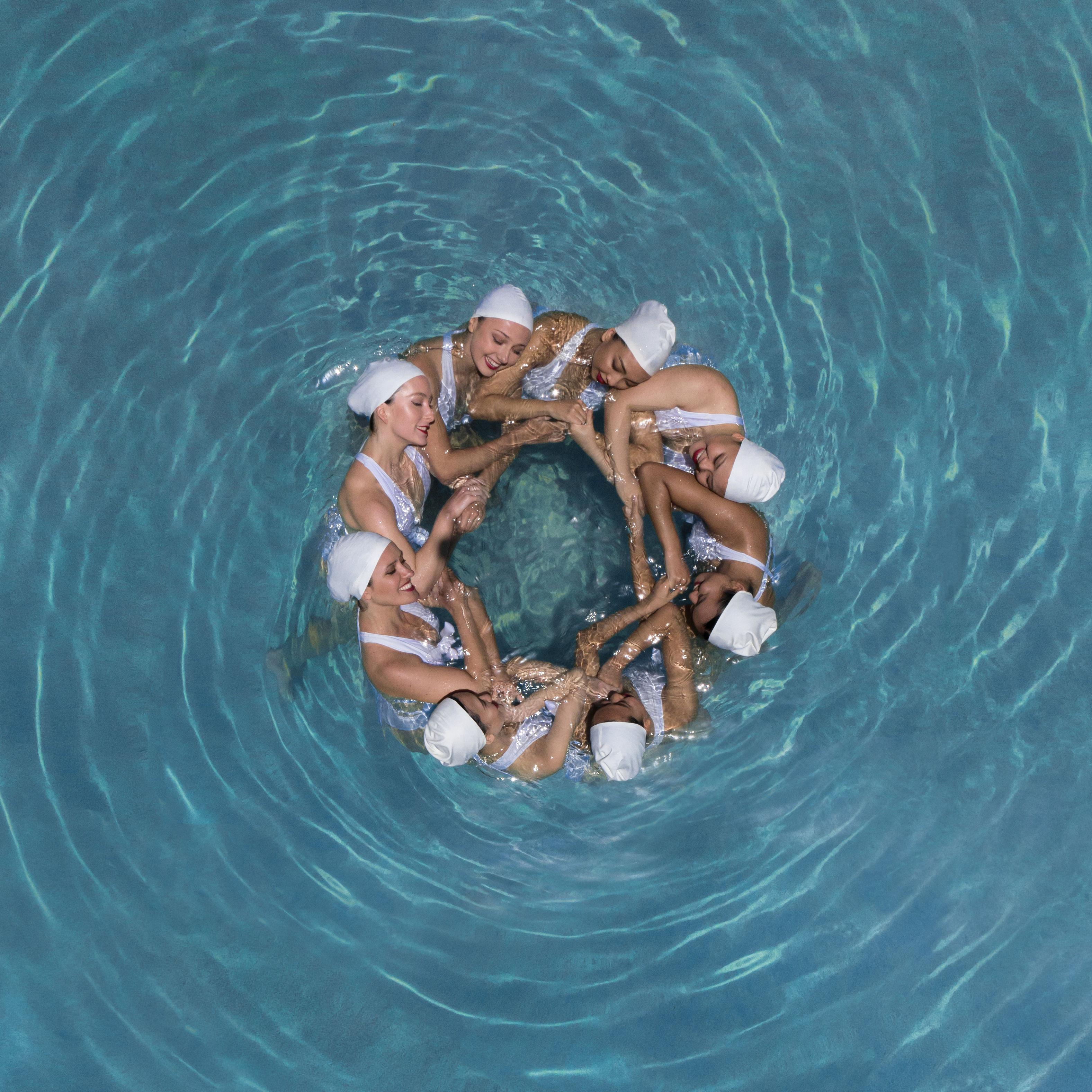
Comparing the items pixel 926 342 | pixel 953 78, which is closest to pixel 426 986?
pixel 926 342

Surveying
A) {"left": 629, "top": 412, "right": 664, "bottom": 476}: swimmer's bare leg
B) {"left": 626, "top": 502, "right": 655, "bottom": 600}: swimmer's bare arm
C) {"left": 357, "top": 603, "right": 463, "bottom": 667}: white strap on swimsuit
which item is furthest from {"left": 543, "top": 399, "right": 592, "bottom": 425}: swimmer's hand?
{"left": 357, "top": 603, "right": 463, "bottom": 667}: white strap on swimsuit

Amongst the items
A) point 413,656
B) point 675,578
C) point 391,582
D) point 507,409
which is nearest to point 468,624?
point 413,656

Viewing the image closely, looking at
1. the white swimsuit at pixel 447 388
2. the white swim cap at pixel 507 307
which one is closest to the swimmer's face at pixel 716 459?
the white swim cap at pixel 507 307

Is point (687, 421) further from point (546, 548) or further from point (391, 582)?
point (391, 582)

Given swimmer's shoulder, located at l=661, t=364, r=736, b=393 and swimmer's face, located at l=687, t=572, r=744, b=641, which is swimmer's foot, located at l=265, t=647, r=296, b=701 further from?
swimmer's shoulder, located at l=661, t=364, r=736, b=393

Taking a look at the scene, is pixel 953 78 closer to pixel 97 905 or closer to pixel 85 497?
pixel 85 497
